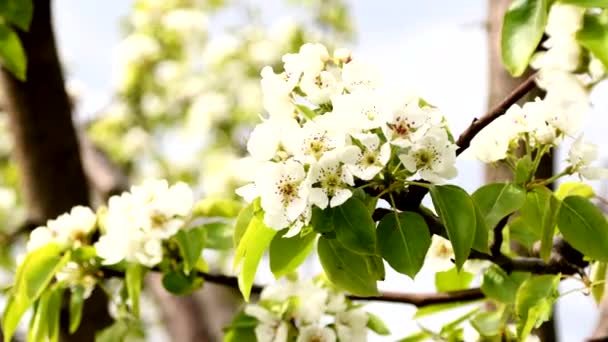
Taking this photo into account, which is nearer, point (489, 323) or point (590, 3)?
point (590, 3)

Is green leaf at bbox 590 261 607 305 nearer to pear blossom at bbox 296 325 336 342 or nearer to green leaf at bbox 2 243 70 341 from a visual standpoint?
pear blossom at bbox 296 325 336 342

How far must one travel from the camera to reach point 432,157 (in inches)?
34.3

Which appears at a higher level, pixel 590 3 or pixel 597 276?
pixel 590 3

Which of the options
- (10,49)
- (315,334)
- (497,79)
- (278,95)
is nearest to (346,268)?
(278,95)

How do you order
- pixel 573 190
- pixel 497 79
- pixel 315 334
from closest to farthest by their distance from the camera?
pixel 573 190
pixel 315 334
pixel 497 79

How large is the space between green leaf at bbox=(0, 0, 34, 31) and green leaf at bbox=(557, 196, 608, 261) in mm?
751

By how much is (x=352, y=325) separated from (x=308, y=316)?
0.06 m

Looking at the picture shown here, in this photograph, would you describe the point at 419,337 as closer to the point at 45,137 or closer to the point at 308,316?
the point at 308,316

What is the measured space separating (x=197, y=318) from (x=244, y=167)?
1.85 metres

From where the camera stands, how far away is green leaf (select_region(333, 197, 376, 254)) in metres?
0.85

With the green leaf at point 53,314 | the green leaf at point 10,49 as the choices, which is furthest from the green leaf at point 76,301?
the green leaf at point 10,49

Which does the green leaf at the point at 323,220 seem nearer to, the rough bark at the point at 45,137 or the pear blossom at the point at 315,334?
the pear blossom at the point at 315,334

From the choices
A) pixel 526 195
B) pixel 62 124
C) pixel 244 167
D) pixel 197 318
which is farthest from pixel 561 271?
pixel 197 318

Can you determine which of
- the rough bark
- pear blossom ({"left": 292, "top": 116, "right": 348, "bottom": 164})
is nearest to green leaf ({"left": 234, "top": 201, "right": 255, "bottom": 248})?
pear blossom ({"left": 292, "top": 116, "right": 348, "bottom": 164})
